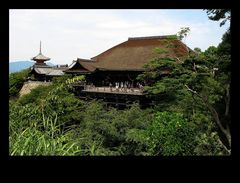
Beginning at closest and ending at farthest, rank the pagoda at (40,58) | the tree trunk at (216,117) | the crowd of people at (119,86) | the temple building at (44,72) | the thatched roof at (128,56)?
the tree trunk at (216,117)
the crowd of people at (119,86)
the thatched roof at (128,56)
the temple building at (44,72)
the pagoda at (40,58)

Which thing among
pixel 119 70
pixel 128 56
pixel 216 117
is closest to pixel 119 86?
pixel 119 70

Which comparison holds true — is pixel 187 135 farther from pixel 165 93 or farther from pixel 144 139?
pixel 165 93

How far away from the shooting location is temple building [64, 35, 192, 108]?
41.5 ft

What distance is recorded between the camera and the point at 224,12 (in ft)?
22.4

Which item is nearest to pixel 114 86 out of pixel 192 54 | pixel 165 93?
pixel 165 93

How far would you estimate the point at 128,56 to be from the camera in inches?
575

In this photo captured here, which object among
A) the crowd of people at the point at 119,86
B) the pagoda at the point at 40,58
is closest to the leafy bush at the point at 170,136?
the crowd of people at the point at 119,86

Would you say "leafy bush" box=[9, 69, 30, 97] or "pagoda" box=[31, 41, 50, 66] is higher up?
"pagoda" box=[31, 41, 50, 66]

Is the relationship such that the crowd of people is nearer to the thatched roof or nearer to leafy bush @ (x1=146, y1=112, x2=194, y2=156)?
the thatched roof

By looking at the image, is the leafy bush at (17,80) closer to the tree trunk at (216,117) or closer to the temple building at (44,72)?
the temple building at (44,72)

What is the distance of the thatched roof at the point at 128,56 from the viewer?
1354cm

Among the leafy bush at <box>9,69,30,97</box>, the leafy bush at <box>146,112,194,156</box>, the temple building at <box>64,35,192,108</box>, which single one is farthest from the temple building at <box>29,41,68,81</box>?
the leafy bush at <box>146,112,194,156</box>
